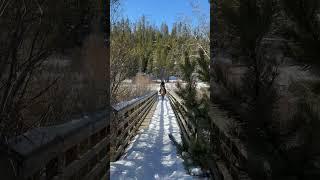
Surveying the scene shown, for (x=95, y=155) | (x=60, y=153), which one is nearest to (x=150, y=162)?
(x=95, y=155)

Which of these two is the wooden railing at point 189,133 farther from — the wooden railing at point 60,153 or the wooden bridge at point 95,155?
the wooden railing at point 60,153

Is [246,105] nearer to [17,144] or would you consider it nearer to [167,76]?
[17,144]

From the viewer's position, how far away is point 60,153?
6.66 ft

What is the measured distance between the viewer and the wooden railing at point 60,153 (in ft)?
4.49

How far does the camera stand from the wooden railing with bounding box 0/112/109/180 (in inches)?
53.8

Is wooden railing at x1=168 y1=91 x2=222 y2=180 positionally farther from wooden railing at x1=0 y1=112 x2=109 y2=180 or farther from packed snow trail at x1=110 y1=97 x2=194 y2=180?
wooden railing at x1=0 y1=112 x2=109 y2=180

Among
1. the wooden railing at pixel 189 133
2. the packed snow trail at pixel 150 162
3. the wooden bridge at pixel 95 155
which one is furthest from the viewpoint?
the packed snow trail at pixel 150 162

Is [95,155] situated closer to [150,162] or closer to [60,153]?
[60,153]

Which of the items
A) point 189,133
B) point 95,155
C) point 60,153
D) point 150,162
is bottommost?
point 150,162

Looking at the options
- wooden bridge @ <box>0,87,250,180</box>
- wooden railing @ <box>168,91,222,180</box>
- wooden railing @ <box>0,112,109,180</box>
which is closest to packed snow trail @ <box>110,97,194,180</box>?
wooden bridge @ <box>0,87,250,180</box>

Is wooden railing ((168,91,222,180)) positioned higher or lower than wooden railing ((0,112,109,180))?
lower

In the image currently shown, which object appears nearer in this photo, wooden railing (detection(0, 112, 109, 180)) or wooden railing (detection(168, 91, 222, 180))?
wooden railing (detection(0, 112, 109, 180))

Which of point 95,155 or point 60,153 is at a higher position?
point 60,153

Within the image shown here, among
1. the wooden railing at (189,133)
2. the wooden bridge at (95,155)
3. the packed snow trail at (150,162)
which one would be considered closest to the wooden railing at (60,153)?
the wooden bridge at (95,155)
